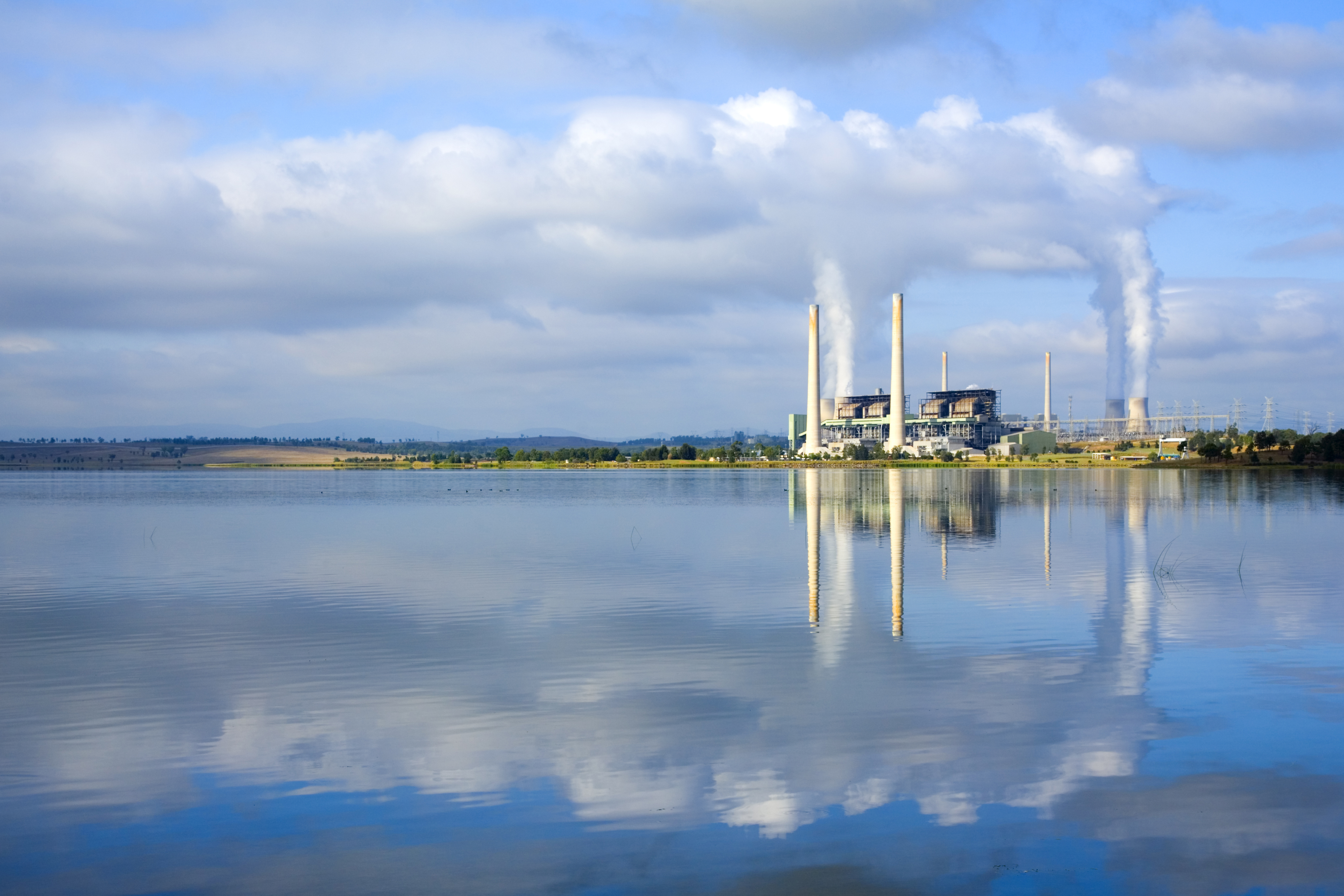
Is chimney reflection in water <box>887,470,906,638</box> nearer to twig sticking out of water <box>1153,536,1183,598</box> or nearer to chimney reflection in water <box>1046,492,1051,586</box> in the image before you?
chimney reflection in water <box>1046,492,1051,586</box>

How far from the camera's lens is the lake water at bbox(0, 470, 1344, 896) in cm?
1152

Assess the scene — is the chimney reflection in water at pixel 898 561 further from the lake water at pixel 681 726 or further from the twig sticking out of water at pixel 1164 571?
the twig sticking out of water at pixel 1164 571

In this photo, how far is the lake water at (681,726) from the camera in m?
11.5

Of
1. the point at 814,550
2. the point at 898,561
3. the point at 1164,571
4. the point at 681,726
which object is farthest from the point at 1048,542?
the point at 681,726

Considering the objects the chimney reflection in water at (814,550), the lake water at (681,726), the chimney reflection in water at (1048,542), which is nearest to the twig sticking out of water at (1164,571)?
the lake water at (681,726)

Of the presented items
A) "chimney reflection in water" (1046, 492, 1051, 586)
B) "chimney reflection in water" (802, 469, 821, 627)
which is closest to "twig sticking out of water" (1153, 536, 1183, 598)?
"chimney reflection in water" (1046, 492, 1051, 586)

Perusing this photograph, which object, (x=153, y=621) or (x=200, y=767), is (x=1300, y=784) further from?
(x=153, y=621)

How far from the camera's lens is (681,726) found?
1695 centimetres

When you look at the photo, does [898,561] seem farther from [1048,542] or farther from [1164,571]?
[1048,542]

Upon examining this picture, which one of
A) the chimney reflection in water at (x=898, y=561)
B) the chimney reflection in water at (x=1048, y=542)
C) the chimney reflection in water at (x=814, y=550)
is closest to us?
the chimney reflection in water at (x=898, y=561)

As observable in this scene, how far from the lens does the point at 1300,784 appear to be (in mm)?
13648

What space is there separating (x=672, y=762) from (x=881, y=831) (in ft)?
11.7

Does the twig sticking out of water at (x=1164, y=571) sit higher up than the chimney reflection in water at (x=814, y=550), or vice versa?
the twig sticking out of water at (x=1164, y=571)

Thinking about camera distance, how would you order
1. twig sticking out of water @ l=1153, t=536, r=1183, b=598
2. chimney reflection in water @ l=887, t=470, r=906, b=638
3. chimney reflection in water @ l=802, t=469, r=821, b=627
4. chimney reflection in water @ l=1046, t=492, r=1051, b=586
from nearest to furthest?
chimney reflection in water @ l=887, t=470, r=906, b=638
chimney reflection in water @ l=802, t=469, r=821, b=627
twig sticking out of water @ l=1153, t=536, r=1183, b=598
chimney reflection in water @ l=1046, t=492, r=1051, b=586
